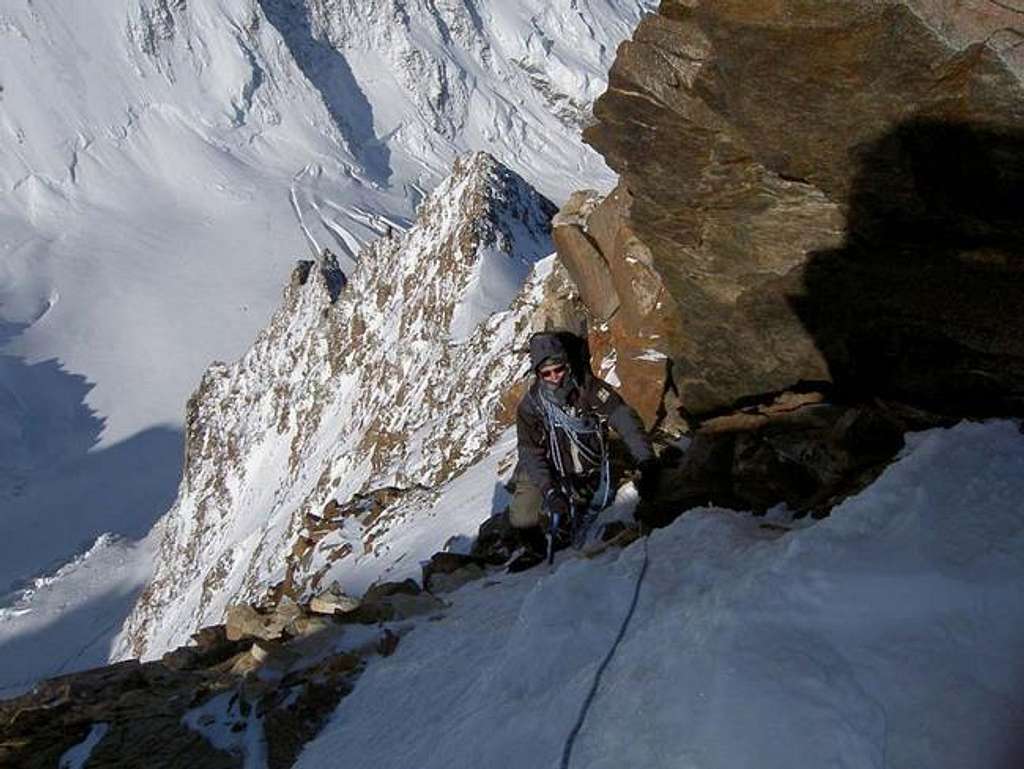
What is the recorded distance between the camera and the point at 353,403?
112 feet

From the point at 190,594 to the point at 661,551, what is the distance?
119 feet

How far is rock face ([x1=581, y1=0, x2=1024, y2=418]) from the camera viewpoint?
5.02 metres

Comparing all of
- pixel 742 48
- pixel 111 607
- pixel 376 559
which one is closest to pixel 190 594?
pixel 111 607

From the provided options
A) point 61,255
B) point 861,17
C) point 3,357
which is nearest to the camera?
point 861,17

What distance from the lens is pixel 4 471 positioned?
7612cm

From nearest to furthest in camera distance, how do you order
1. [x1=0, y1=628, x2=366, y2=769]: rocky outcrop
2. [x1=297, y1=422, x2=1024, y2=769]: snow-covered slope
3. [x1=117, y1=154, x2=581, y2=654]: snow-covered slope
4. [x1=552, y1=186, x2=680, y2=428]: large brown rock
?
[x1=297, y1=422, x2=1024, y2=769]: snow-covered slope, [x1=0, y1=628, x2=366, y2=769]: rocky outcrop, [x1=552, y1=186, x2=680, y2=428]: large brown rock, [x1=117, y1=154, x2=581, y2=654]: snow-covered slope

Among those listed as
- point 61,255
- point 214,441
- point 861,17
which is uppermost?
point 61,255

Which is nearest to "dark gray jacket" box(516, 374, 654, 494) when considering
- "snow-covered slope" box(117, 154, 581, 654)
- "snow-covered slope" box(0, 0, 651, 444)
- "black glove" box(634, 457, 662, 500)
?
"black glove" box(634, 457, 662, 500)

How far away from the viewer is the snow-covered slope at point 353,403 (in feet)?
64.3

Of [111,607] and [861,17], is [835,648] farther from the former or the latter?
[111,607]

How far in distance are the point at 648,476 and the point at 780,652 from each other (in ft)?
11.5

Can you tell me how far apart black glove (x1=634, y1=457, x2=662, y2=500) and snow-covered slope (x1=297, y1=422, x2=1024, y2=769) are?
56.9 inches

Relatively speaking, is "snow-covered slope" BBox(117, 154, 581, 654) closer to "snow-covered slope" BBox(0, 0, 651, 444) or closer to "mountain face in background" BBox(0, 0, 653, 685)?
"mountain face in background" BBox(0, 0, 653, 685)

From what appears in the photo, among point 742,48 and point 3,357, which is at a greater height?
point 3,357
